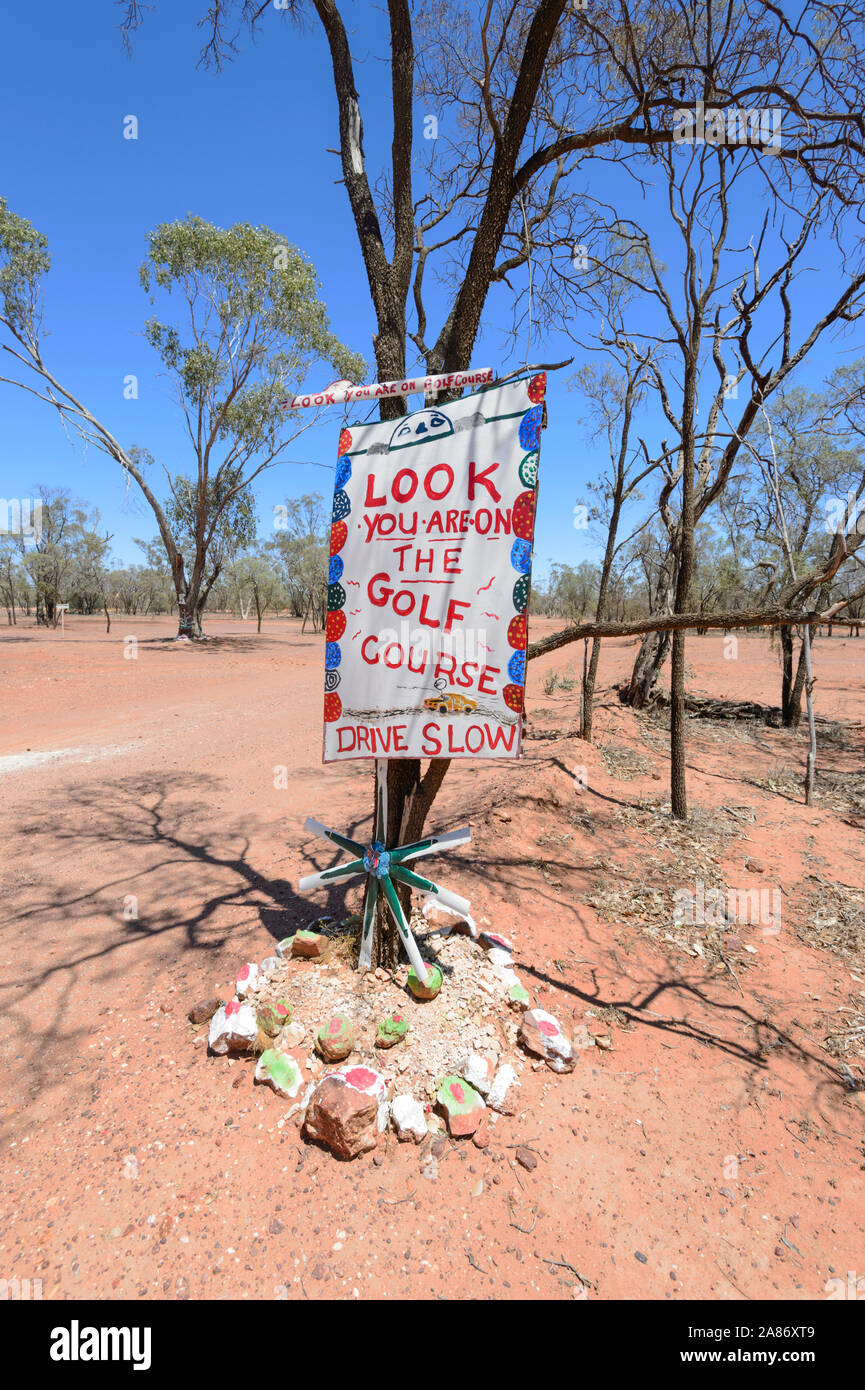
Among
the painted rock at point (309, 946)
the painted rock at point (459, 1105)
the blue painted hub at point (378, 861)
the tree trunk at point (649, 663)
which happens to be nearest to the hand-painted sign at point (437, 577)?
the blue painted hub at point (378, 861)

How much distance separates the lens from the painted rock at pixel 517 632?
2279mm

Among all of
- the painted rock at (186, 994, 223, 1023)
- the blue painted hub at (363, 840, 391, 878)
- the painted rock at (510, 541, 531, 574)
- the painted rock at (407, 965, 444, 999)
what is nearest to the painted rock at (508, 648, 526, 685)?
the painted rock at (510, 541, 531, 574)

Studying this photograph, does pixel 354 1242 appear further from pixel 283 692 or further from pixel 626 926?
pixel 283 692

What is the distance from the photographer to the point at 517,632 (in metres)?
2.29

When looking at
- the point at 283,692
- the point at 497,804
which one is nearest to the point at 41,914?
the point at 497,804

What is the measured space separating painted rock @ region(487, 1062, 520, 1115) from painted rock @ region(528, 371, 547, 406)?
9.05 feet

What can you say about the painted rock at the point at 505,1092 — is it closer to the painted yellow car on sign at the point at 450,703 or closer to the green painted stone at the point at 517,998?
the green painted stone at the point at 517,998

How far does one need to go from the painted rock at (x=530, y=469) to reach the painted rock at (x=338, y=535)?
82 centimetres

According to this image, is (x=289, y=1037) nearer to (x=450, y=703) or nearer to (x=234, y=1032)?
(x=234, y=1032)

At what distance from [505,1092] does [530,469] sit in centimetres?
254

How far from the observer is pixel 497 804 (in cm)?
534

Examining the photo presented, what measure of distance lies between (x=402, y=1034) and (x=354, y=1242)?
691 millimetres

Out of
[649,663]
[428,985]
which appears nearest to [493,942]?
[428,985]

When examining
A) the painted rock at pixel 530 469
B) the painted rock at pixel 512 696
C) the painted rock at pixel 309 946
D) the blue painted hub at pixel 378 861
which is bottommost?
the painted rock at pixel 309 946
